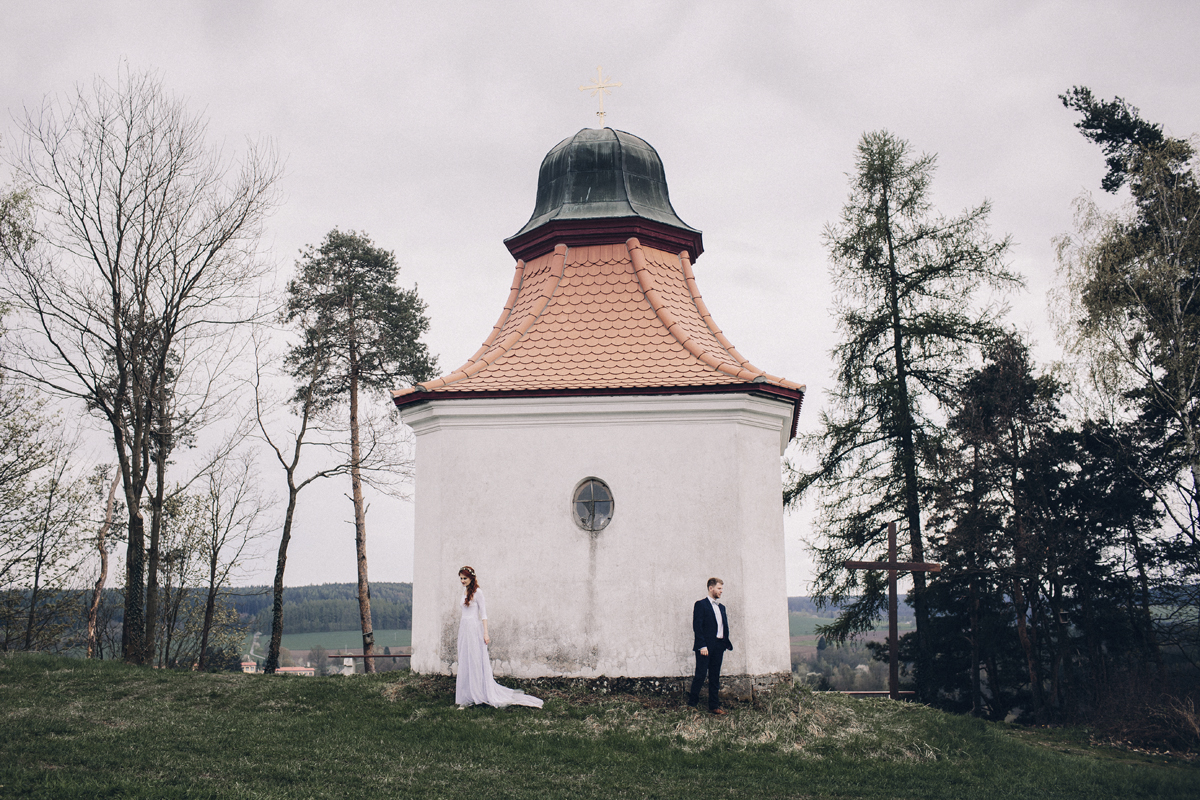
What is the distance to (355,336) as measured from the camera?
22875mm

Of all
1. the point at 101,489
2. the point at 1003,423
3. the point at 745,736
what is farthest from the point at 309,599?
the point at 745,736

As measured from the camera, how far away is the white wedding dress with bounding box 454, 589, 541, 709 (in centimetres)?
978

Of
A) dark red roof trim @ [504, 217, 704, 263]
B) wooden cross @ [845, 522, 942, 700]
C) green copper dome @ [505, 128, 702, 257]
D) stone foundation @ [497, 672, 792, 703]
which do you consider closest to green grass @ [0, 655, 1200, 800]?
stone foundation @ [497, 672, 792, 703]

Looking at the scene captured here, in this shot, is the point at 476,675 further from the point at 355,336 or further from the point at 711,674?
the point at 355,336

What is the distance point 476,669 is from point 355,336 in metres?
14.9

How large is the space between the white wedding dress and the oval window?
6.04 ft

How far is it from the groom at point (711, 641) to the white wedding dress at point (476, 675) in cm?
196

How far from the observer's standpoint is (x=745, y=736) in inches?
346

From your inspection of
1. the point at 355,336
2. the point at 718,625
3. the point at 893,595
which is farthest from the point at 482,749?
the point at 355,336

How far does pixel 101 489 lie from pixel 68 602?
3642mm

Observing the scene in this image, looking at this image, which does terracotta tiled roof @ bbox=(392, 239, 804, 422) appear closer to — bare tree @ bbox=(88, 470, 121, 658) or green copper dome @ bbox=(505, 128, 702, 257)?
green copper dome @ bbox=(505, 128, 702, 257)

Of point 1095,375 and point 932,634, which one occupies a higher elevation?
point 1095,375

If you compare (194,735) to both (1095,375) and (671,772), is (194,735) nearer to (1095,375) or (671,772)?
(671,772)

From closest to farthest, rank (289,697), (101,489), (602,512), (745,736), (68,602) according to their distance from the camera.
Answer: (745,736) → (289,697) → (602,512) → (68,602) → (101,489)
